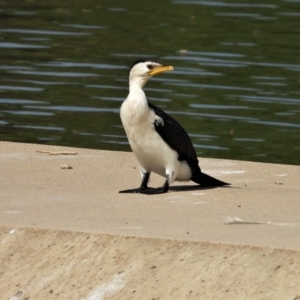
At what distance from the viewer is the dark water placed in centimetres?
1230

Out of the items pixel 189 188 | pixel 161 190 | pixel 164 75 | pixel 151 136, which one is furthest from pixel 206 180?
pixel 164 75

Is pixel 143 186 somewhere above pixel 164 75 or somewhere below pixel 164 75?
above

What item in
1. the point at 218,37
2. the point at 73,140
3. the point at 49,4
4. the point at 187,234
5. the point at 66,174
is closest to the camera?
the point at 187,234

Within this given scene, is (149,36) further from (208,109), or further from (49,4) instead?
(208,109)

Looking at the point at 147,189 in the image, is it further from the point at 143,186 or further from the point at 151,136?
the point at 151,136

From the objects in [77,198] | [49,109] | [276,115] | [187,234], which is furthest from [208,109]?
[187,234]

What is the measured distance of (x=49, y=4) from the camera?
75.0ft

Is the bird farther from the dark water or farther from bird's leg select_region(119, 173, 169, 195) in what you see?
the dark water

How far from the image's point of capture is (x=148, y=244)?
5930 mm

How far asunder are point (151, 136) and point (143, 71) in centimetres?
44

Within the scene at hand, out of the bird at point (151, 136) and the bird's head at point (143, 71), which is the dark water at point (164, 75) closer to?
the bird at point (151, 136)

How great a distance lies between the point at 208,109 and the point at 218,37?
5953mm

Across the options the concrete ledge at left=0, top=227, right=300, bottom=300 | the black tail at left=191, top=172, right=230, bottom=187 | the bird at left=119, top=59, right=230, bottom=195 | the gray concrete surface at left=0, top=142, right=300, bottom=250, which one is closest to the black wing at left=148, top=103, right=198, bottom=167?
the bird at left=119, top=59, right=230, bottom=195

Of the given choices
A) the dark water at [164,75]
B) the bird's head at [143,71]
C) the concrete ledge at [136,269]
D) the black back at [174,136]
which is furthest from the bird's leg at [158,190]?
the dark water at [164,75]
